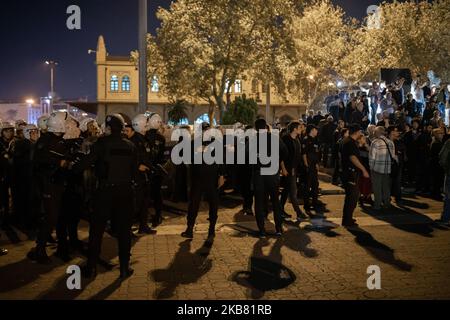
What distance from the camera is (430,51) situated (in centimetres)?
3741

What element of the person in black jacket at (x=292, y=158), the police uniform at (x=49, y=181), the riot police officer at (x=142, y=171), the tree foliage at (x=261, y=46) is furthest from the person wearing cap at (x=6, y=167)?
the tree foliage at (x=261, y=46)

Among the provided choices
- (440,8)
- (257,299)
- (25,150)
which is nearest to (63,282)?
(257,299)

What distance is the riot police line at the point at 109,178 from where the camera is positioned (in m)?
6.14

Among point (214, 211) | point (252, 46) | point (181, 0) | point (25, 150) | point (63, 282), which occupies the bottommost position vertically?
point (63, 282)

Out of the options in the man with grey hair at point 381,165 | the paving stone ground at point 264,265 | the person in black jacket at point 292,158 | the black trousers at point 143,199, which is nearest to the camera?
the paving stone ground at point 264,265

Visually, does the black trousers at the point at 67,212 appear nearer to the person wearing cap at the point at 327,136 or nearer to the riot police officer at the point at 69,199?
the riot police officer at the point at 69,199

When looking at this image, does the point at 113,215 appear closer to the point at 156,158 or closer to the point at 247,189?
the point at 156,158

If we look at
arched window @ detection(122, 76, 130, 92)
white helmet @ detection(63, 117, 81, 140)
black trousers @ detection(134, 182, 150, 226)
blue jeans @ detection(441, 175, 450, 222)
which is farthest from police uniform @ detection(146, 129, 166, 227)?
arched window @ detection(122, 76, 130, 92)

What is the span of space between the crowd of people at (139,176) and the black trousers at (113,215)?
13 mm

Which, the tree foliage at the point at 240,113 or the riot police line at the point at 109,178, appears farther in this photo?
the tree foliage at the point at 240,113

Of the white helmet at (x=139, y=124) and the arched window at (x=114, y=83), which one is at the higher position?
the arched window at (x=114, y=83)

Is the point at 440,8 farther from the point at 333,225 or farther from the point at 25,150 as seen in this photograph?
the point at 25,150

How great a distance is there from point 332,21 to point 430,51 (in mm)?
8052

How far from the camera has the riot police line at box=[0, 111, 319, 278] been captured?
614 centimetres
